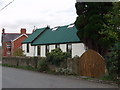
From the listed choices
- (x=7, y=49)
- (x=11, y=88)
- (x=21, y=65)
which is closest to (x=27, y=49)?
(x=21, y=65)

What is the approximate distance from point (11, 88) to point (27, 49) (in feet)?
95.0

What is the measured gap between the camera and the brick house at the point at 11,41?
55.1 metres

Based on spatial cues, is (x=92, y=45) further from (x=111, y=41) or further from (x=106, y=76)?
(x=106, y=76)

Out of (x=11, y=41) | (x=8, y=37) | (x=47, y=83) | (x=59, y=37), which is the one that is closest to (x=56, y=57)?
(x=47, y=83)

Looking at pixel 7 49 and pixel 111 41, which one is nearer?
pixel 111 41

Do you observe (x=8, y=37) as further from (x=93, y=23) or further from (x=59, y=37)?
(x=93, y=23)

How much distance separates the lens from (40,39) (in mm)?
36656

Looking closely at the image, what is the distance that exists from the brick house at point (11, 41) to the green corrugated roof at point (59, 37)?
18.4 metres

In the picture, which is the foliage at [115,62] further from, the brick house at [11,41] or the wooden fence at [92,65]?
the brick house at [11,41]

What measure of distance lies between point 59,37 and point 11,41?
27388mm

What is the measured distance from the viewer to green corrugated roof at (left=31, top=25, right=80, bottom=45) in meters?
28.7

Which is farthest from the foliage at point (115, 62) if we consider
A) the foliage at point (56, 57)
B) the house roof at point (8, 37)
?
the house roof at point (8, 37)

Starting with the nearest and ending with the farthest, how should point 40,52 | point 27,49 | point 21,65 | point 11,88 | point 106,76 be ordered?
1. point 11,88
2. point 106,76
3. point 21,65
4. point 40,52
5. point 27,49

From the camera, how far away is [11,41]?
5628 cm
